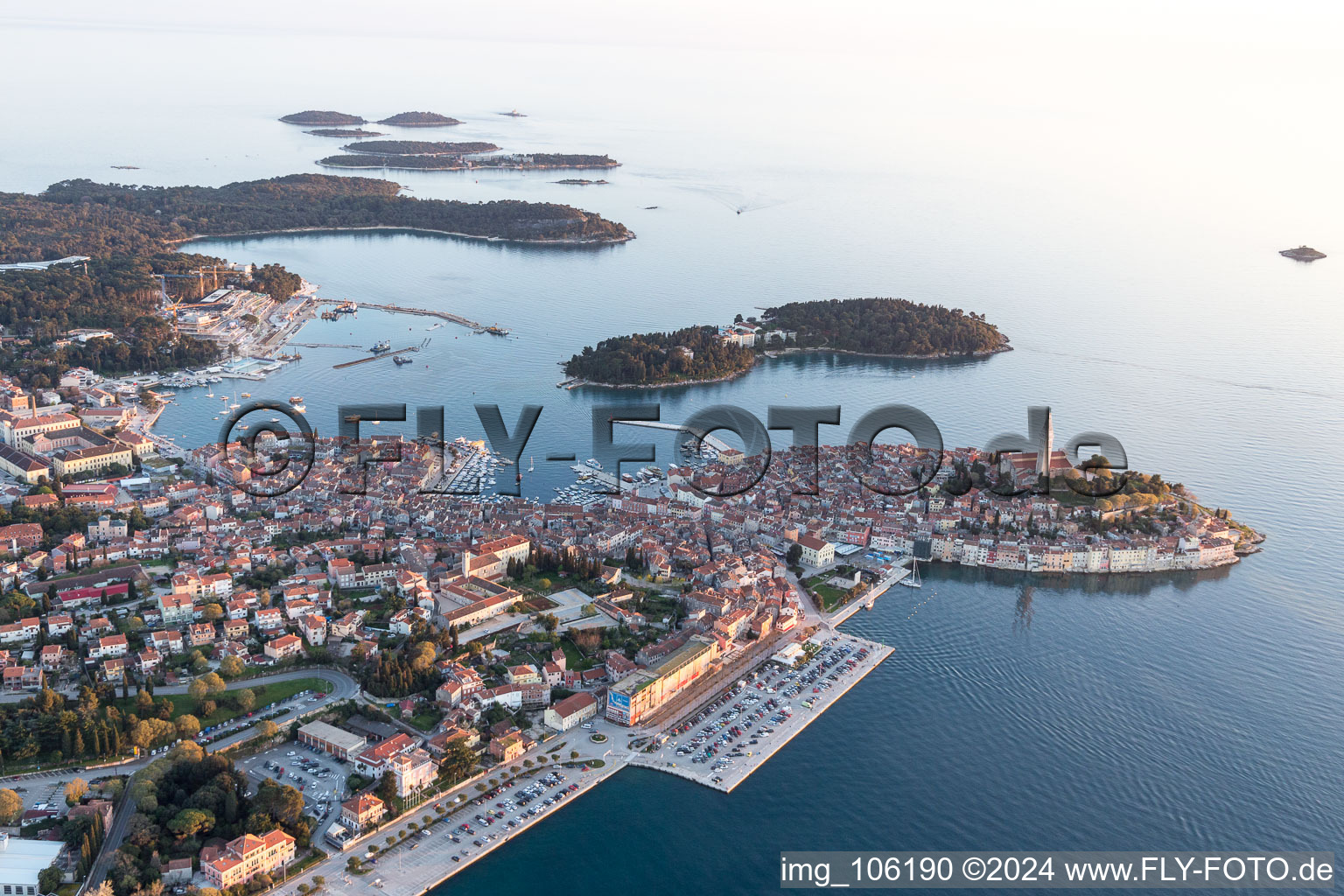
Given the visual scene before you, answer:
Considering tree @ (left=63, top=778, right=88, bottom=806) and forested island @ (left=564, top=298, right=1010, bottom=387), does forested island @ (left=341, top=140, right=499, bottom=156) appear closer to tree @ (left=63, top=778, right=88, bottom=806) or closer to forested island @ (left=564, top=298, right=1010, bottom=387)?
forested island @ (left=564, top=298, right=1010, bottom=387)

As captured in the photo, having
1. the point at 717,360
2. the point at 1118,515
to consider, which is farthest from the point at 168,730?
the point at 717,360

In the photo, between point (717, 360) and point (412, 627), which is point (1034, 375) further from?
point (412, 627)

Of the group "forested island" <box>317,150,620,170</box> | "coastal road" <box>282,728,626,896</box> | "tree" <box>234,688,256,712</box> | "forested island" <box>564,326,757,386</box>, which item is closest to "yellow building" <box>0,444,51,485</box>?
"tree" <box>234,688,256,712</box>

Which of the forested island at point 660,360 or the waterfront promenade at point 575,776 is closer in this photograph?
the waterfront promenade at point 575,776

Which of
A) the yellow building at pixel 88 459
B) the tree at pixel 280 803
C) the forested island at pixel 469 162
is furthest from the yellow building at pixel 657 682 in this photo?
the forested island at pixel 469 162

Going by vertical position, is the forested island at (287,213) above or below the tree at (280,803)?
above

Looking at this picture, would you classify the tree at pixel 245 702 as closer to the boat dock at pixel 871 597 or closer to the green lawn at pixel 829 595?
the boat dock at pixel 871 597

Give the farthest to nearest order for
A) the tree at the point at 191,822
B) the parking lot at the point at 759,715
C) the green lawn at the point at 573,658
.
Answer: the green lawn at the point at 573,658
the parking lot at the point at 759,715
the tree at the point at 191,822
